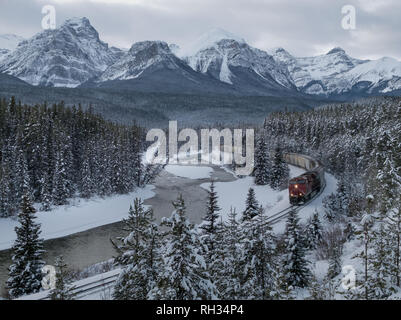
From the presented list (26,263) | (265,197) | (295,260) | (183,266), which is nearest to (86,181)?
(265,197)

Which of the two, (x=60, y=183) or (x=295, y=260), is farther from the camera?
(x=60, y=183)

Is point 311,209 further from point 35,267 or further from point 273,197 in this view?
point 35,267

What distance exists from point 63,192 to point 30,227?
3154 cm

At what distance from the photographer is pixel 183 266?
916cm

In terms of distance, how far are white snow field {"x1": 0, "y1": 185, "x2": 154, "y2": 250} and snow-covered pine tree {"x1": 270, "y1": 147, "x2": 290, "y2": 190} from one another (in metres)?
26.8

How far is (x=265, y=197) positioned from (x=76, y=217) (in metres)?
30.8

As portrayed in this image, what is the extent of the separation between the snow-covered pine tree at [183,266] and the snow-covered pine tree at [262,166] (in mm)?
55372

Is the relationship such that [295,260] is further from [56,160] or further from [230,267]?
[56,160]

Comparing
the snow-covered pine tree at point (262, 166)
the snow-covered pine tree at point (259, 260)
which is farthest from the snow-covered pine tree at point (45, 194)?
the snow-covered pine tree at point (259, 260)

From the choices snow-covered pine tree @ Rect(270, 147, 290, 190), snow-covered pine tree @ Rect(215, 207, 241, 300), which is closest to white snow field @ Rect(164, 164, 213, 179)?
snow-covered pine tree @ Rect(270, 147, 290, 190)

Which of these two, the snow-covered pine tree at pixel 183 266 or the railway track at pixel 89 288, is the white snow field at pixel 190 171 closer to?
the railway track at pixel 89 288

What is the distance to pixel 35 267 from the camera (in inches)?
818
